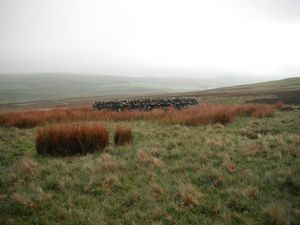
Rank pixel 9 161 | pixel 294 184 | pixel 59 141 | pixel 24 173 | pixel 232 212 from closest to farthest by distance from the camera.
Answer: pixel 232 212, pixel 294 184, pixel 24 173, pixel 9 161, pixel 59 141

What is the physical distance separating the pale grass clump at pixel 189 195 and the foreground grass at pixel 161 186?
0.06 ft

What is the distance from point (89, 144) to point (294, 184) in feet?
22.3

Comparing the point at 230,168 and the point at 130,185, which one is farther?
the point at 230,168

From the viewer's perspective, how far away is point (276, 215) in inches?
186

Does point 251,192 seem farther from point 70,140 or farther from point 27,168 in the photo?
point 70,140

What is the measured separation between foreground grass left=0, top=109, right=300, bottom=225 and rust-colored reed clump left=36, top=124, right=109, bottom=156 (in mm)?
465

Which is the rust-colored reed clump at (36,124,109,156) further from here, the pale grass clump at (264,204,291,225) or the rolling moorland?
the pale grass clump at (264,204,291,225)

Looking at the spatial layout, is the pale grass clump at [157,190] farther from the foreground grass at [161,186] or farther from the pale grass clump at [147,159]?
the pale grass clump at [147,159]

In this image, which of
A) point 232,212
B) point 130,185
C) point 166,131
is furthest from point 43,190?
point 166,131

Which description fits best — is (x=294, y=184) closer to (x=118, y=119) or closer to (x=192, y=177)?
(x=192, y=177)

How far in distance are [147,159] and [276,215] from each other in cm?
426

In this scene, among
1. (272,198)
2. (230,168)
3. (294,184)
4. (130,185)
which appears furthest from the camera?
(230,168)

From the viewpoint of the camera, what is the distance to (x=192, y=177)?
6.89m

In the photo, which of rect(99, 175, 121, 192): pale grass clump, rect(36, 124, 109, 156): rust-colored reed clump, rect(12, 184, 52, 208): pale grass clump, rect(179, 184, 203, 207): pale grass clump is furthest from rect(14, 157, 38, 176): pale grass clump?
rect(179, 184, 203, 207): pale grass clump
